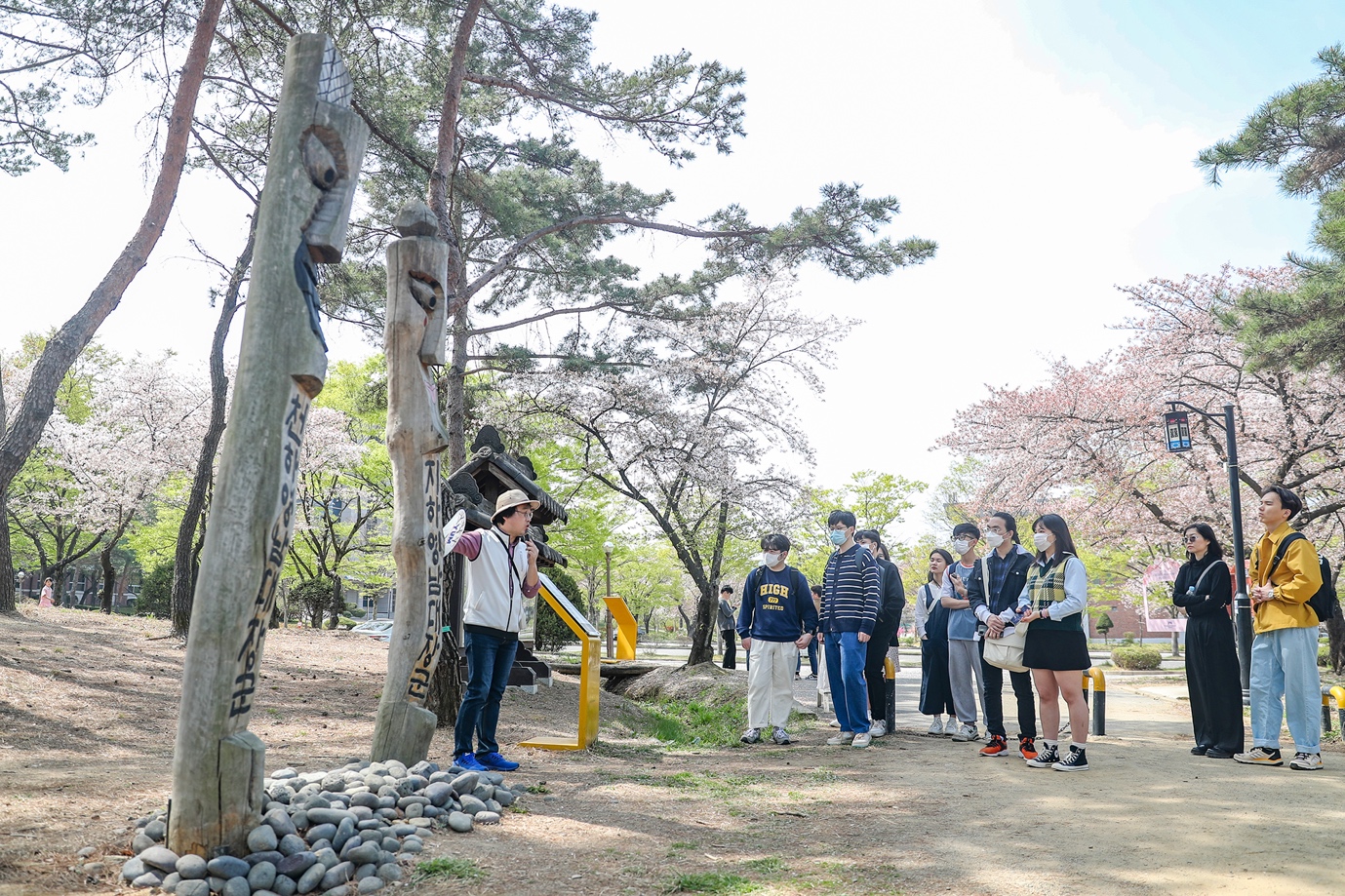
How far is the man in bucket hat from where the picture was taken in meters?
5.72

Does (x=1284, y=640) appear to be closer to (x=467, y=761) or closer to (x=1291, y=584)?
(x=1291, y=584)

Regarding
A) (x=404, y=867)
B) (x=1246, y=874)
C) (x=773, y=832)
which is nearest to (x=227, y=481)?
(x=404, y=867)

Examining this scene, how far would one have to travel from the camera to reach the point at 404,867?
12.2ft

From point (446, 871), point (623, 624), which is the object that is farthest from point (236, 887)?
point (623, 624)

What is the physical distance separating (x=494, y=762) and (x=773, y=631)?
3.26 metres

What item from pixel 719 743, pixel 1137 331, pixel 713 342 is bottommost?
pixel 719 743

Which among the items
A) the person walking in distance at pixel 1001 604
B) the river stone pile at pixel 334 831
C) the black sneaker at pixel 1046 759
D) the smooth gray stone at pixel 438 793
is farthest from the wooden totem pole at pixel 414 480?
the black sneaker at pixel 1046 759

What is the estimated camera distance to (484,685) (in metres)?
5.73

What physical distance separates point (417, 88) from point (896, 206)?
5.77m

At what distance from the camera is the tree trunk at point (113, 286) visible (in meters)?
8.32

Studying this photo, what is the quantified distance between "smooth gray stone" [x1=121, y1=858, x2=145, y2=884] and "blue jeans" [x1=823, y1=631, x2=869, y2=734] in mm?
5848

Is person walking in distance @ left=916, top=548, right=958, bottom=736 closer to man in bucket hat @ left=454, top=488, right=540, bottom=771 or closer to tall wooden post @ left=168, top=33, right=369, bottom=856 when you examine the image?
man in bucket hat @ left=454, top=488, right=540, bottom=771

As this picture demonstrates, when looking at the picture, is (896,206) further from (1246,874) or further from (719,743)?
(1246,874)

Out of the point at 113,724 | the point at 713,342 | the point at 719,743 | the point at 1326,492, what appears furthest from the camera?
the point at 1326,492
